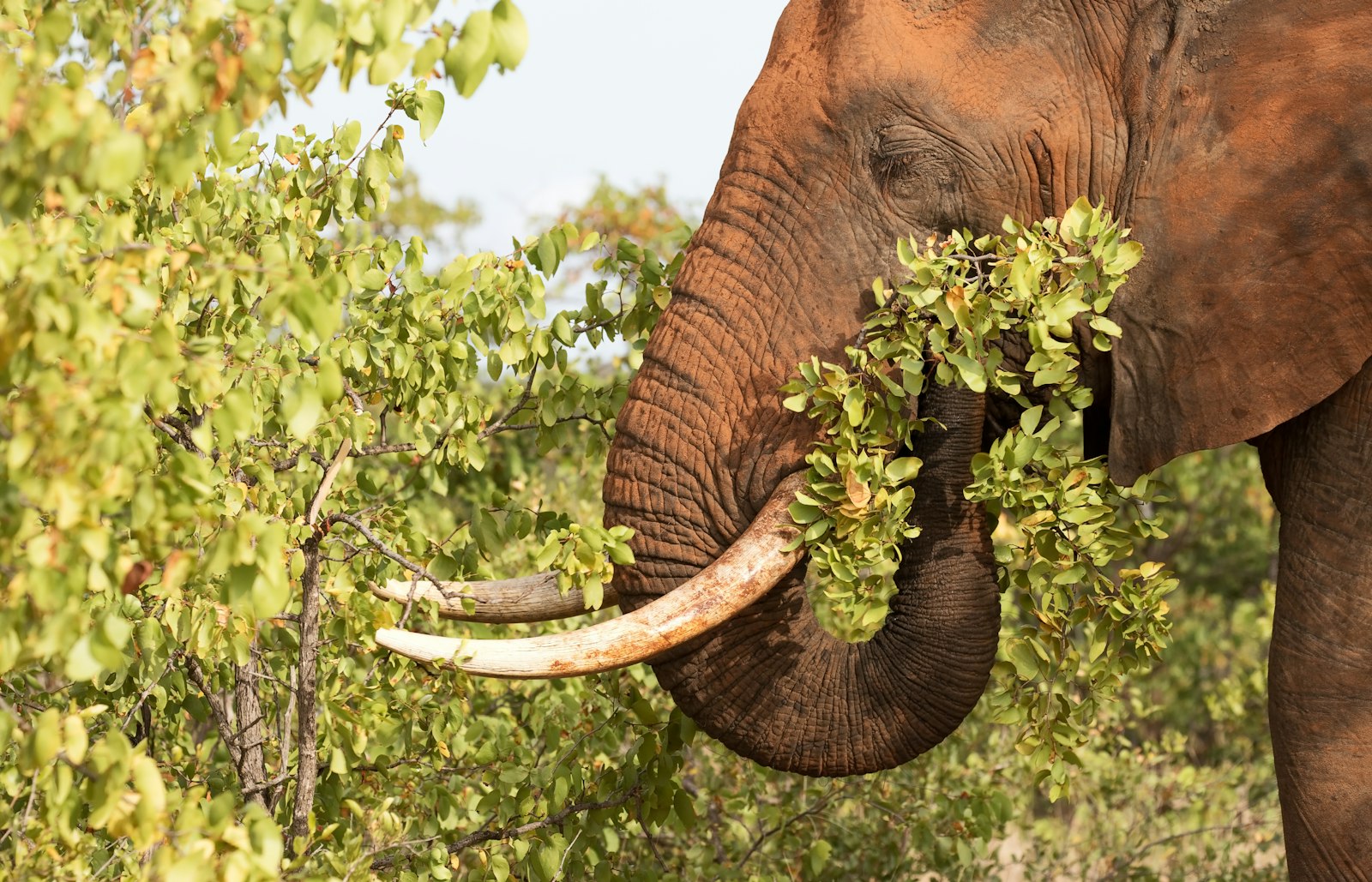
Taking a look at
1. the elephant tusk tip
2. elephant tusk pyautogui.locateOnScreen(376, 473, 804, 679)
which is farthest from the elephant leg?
the elephant tusk tip

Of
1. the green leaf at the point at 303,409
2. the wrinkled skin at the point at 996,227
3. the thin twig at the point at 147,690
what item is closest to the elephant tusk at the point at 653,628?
the wrinkled skin at the point at 996,227

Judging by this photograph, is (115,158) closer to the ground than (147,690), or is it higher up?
higher up

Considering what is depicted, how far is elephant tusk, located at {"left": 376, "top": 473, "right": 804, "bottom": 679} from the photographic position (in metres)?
3.14

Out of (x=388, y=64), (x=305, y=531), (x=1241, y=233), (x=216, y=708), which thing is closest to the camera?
(x=388, y=64)

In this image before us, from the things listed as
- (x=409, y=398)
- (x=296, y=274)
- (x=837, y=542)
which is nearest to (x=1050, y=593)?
(x=837, y=542)

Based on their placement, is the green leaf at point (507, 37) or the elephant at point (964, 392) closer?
the green leaf at point (507, 37)

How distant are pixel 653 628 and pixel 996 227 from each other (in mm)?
1167

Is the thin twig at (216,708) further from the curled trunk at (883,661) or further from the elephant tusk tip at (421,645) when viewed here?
the curled trunk at (883,661)

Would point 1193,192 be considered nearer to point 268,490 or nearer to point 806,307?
point 806,307

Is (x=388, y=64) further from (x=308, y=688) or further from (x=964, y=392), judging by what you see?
(x=964, y=392)

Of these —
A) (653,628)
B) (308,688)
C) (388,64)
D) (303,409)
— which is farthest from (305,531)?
(388,64)

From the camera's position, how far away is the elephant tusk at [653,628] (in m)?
3.14

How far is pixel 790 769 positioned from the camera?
12.2 feet

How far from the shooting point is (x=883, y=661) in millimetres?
3729
